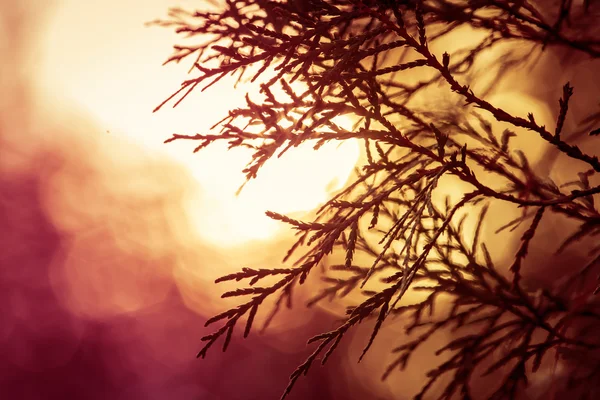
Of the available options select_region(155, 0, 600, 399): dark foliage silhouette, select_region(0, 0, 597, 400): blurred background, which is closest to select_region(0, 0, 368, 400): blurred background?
select_region(0, 0, 597, 400): blurred background

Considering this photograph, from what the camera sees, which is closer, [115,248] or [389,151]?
[389,151]

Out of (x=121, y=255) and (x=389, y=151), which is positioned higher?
(x=121, y=255)

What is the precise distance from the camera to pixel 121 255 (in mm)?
18078

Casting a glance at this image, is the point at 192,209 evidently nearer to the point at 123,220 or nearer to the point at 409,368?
the point at 123,220

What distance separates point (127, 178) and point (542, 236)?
15009 mm

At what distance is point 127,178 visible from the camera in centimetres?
1936

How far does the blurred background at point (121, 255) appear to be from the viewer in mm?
16222

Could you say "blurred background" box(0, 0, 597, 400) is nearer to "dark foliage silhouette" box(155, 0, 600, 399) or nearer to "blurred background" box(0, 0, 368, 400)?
"blurred background" box(0, 0, 368, 400)

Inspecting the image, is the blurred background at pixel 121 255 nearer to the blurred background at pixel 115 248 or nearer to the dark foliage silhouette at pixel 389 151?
the blurred background at pixel 115 248

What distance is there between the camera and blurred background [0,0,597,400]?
16.2 metres

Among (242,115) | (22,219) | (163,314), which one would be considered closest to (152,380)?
(163,314)

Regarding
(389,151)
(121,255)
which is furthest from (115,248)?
(389,151)

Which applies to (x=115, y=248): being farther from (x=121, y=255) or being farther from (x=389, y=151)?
(x=389, y=151)

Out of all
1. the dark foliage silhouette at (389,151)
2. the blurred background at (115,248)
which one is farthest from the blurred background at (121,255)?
the dark foliage silhouette at (389,151)
